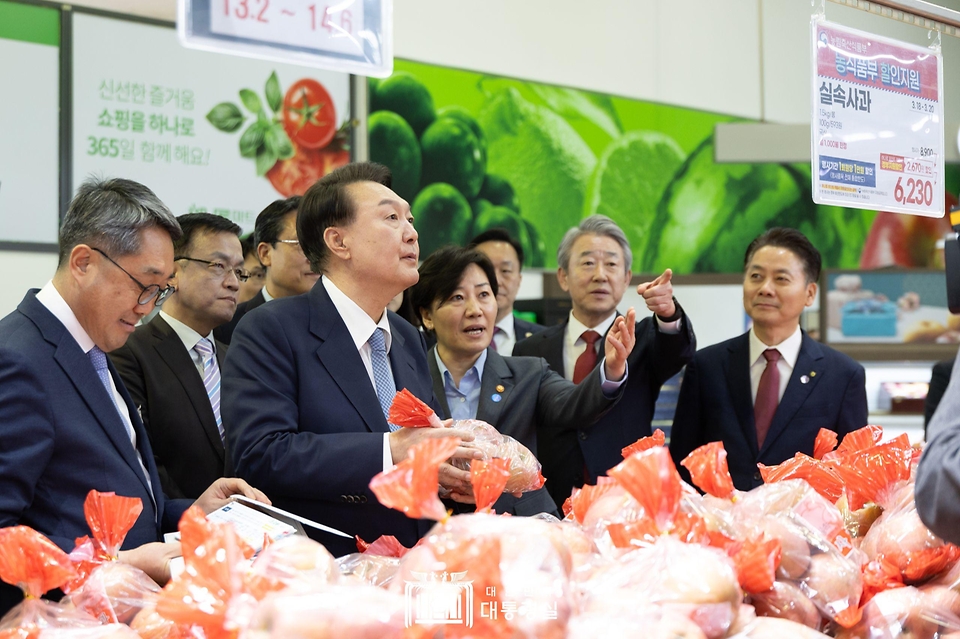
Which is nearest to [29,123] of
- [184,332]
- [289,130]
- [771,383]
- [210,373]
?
[289,130]

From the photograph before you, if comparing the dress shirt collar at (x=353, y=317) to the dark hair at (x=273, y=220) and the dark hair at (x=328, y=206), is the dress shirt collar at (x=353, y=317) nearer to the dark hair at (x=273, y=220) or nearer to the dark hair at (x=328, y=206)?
the dark hair at (x=328, y=206)

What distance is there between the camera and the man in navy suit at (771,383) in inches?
122

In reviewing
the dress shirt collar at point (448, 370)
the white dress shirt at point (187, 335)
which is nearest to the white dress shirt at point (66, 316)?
the white dress shirt at point (187, 335)

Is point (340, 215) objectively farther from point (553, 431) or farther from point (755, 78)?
point (755, 78)

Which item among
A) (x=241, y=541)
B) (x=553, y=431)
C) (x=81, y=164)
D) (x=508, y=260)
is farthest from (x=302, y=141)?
(x=241, y=541)

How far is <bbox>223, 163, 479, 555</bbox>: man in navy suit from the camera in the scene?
1.95 m

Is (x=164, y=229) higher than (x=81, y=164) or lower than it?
lower

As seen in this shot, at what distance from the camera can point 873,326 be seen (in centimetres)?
604

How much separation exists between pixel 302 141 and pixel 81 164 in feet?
4.07

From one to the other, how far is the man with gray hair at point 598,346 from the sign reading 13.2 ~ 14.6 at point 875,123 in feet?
1.85

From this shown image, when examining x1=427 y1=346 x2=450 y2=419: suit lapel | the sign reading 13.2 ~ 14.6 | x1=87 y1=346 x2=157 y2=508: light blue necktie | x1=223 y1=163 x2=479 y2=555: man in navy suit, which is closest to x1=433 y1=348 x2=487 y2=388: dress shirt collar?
x1=427 y1=346 x2=450 y2=419: suit lapel

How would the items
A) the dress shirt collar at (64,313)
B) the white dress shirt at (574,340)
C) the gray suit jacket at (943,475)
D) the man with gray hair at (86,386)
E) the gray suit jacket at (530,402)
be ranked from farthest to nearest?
the white dress shirt at (574,340)
the gray suit jacket at (530,402)
the dress shirt collar at (64,313)
the man with gray hair at (86,386)
the gray suit jacket at (943,475)

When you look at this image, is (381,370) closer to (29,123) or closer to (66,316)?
(66,316)

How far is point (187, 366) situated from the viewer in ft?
9.69
